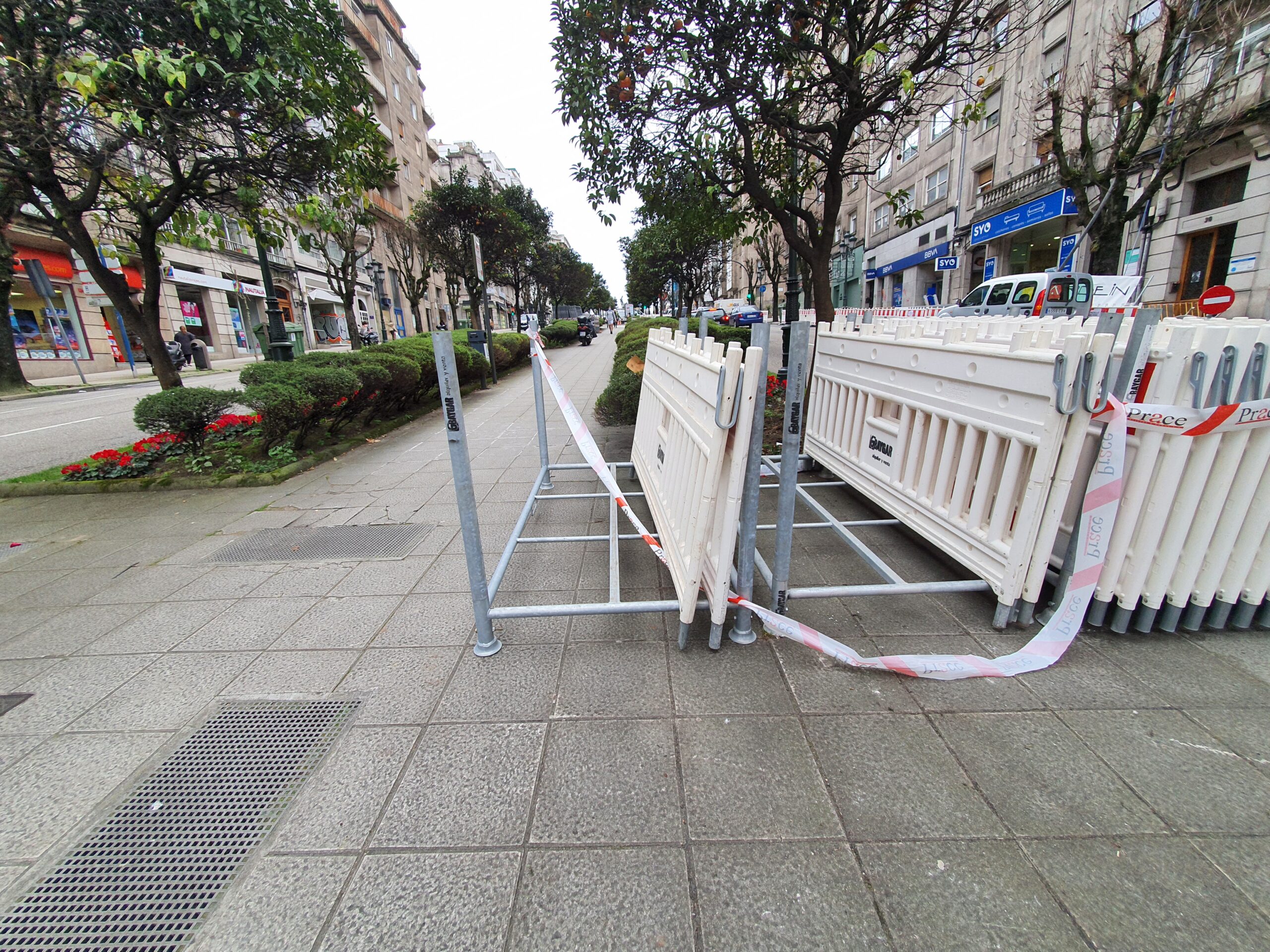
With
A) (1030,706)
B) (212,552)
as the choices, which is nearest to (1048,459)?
(1030,706)

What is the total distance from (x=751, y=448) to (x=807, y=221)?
7434mm

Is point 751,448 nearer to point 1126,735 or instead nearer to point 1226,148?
point 1126,735

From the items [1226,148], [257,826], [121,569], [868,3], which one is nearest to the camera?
[257,826]

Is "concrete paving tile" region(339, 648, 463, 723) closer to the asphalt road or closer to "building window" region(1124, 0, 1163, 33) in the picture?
the asphalt road

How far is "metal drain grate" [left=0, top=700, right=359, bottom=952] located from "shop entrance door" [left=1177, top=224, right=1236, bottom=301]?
2256cm

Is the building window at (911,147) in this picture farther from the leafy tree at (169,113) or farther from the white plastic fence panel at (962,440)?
the white plastic fence panel at (962,440)

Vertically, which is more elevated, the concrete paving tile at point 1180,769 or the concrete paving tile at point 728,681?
the concrete paving tile at point 1180,769

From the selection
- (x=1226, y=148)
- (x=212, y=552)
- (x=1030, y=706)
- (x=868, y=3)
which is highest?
(x=1226, y=148)

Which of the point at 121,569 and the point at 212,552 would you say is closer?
the point at 121,569

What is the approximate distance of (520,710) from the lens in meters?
2.22

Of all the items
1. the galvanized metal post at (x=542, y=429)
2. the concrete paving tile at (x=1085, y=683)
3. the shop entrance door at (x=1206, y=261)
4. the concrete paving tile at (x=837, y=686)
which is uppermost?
the shop entrance door at (x=1206, y=261)

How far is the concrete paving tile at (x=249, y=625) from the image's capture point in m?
2.81

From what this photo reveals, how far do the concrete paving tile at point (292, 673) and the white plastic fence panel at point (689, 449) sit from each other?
1633 mm

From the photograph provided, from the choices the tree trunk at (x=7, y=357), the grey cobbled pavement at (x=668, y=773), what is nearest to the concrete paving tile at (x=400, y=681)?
the grey cobbled pavement at (x=668, y=773)
